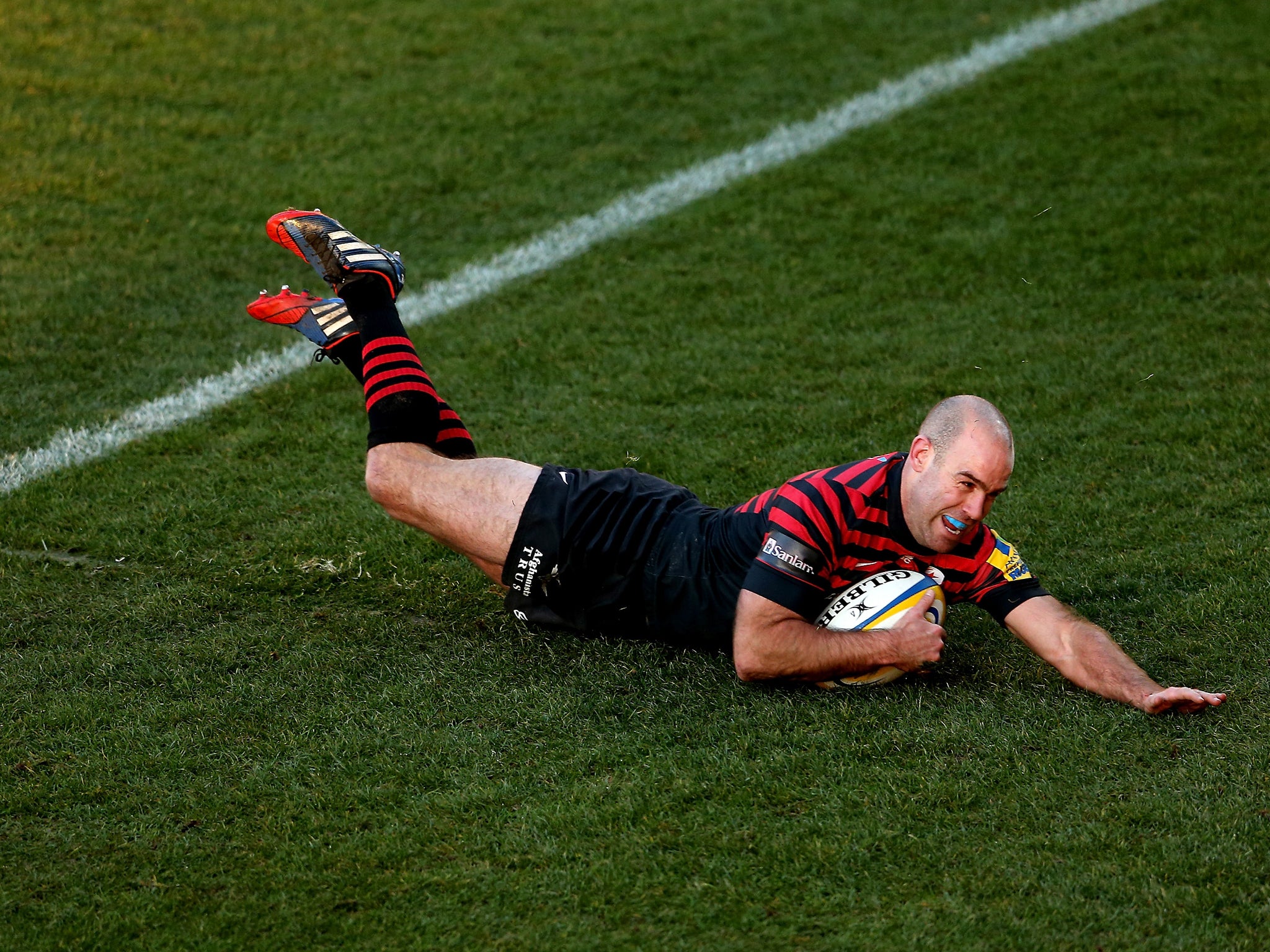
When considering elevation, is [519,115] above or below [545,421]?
above

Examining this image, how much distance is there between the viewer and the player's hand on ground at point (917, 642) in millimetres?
3648

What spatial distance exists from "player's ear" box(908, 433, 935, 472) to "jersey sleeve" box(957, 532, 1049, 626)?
0.36m

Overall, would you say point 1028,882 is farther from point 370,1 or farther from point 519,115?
point 370,1

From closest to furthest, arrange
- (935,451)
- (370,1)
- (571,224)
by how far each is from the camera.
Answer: (935,451) → (571,224) → (370,1)

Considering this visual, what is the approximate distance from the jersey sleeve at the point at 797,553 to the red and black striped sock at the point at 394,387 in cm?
112

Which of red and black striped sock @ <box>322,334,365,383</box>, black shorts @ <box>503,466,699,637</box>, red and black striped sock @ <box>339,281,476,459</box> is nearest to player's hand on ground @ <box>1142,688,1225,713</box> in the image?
black shorts @ <box>503,466,699,637</box>

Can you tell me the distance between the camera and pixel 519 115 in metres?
8.65

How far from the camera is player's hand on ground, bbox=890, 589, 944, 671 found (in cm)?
365

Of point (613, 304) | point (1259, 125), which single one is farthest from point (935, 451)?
point (1259, 125)

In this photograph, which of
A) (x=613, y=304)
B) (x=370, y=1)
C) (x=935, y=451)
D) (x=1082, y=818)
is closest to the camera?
(x=1082, y=818)

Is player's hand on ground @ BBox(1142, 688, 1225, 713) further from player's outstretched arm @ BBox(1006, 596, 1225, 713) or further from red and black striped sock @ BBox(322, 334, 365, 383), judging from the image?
red and black striped sock @ BBox(322, 334, 365, 383)

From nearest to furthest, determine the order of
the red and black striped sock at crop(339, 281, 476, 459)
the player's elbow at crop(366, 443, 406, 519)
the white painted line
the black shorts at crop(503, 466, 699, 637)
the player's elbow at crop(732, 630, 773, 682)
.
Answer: the player's elbow at crop(732, 630, 773, 682), the black shorts at crop(503, 466, 699, 637), the player's elbow at crop(366, 443, 406, 519), the red and black striped sock at crop(339, 281, 476, 459), the white painted line

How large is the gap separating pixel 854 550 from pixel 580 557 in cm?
76

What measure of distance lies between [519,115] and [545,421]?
3.64 m
